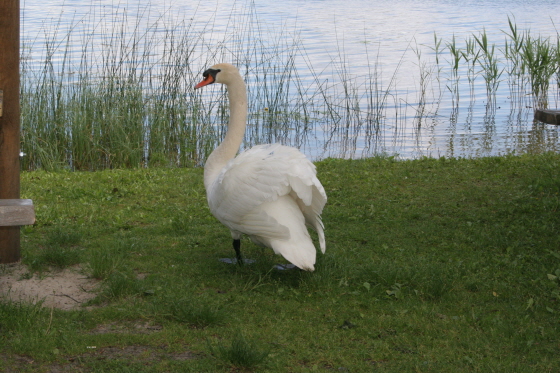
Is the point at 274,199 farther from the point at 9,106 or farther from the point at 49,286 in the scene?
the point at 9,106

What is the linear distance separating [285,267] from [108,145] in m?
5.11

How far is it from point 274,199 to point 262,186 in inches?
4.3

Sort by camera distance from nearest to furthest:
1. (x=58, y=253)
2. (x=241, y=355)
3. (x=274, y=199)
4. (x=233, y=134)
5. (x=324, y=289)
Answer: (x=241, y=355), (x=274, y=199), (x=324, y=289), (x=58, y=253), (x=233, y=134)

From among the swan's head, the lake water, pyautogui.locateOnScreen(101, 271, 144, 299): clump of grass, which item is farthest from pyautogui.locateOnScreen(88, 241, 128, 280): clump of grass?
the lake water

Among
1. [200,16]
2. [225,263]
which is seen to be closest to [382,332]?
[225,263]

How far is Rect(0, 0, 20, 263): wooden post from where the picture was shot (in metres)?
4.30

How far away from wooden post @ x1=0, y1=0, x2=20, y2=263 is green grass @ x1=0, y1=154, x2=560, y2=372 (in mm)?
512

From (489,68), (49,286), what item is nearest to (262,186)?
(49,286)

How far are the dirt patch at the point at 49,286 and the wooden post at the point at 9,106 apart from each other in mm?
287

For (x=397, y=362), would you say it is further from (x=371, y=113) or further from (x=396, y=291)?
(x=371, y=113)

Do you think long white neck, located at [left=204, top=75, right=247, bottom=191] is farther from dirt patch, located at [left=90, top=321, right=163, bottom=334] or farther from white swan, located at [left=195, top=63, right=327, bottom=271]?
dirt patch, located at [left=90, top=321, right=163, bottom=334]

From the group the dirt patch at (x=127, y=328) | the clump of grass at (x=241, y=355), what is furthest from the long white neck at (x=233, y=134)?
the clump of grass at (x=241, y=355)

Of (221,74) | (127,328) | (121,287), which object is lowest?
(127,328)

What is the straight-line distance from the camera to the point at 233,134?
16.2 feet
